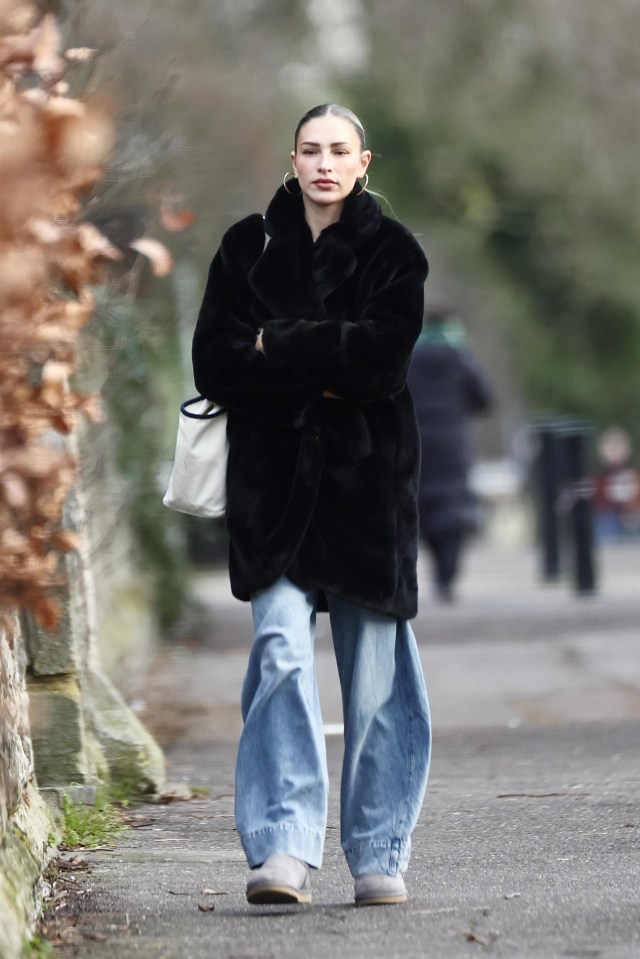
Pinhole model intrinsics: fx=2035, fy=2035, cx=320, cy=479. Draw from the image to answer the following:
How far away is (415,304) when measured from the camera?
4414mm

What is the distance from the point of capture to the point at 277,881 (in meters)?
4.19

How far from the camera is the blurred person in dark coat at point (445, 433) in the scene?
13.8 meters

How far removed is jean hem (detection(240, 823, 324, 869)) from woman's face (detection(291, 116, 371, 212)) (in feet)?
4.46

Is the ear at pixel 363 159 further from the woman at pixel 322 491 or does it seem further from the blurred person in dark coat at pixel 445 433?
the blurred person in dark coat at pixel 445 433

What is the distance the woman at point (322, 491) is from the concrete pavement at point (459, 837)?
0.24 m

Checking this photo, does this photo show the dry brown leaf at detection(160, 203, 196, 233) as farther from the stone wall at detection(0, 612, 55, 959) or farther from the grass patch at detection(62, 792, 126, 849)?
the grass patch at detection(62, 792, 126, 849)

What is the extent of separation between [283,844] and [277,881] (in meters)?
0.08

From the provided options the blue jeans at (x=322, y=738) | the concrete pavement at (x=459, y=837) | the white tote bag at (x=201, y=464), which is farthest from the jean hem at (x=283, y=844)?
the white tote bag at (x=201, y=464)

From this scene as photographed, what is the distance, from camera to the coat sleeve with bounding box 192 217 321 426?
4.36 m

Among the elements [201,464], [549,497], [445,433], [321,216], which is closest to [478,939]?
[201,464]

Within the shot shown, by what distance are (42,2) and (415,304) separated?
164cm

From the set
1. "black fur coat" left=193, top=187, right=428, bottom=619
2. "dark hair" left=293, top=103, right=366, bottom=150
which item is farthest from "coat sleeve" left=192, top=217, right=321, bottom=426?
"dark hair" left=293, top=103, right=366, bottom=150

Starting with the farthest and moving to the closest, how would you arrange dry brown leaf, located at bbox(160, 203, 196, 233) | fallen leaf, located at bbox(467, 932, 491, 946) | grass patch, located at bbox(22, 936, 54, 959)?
dry brown leaf, located at bbox(160, 203, 196, 233) < fallen leaf, located at bbox(467, 932, 491, 946) < grass patch, located at bbox(22, 936, 54, 959)

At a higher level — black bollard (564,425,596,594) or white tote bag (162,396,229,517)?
white tote bag (162,396,229,517)
